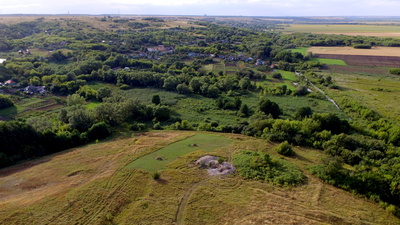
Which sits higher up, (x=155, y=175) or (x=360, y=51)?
(x=360, y=51)

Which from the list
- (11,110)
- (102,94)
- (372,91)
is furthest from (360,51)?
(11,110)

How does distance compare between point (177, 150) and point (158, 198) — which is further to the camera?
point (177, 150)

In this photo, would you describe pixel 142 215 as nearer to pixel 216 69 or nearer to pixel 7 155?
pixel 7 155

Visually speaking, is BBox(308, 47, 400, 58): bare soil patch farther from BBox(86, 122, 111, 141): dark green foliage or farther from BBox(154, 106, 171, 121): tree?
BBox(86, 122, 111, 141): dark green foliage

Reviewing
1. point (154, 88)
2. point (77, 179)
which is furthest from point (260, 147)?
point (154, 88)

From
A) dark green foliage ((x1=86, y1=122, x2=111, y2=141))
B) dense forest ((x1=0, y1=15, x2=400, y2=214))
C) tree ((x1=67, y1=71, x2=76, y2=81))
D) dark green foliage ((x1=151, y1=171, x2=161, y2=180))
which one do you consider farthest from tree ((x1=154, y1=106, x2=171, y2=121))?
tree ((x1=67, y1=71, x2=76, y2=81))

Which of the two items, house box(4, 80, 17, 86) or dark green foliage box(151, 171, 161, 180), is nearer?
dark green foliage box(151, 171, 161, 180)

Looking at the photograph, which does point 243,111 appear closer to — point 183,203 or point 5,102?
point 183,203
